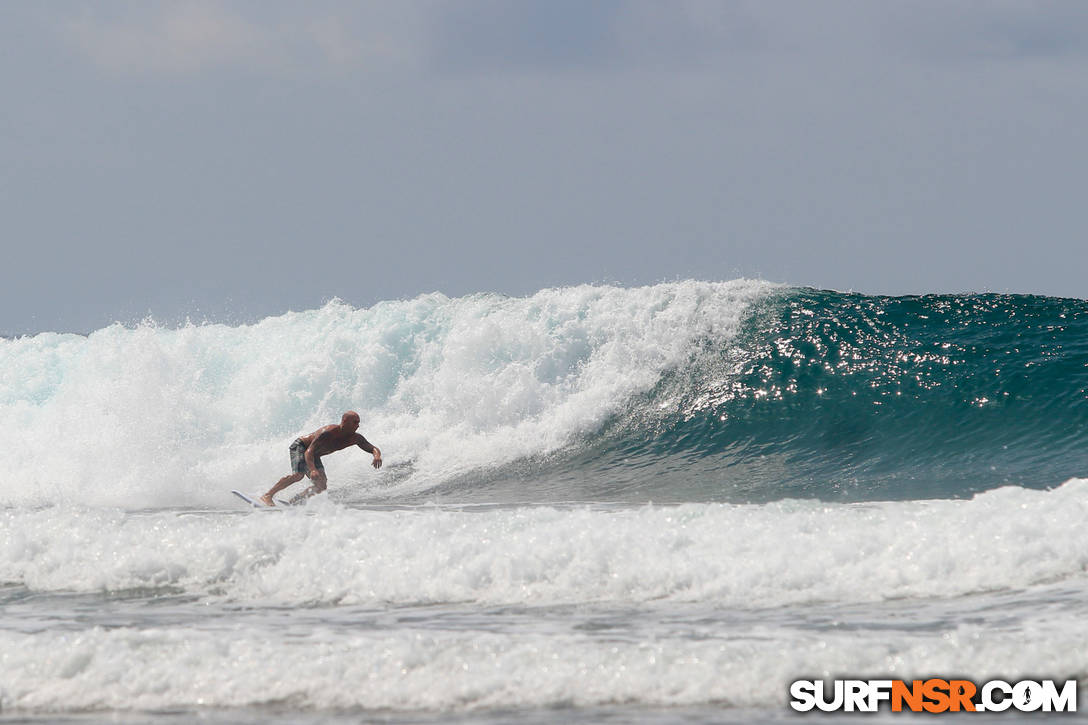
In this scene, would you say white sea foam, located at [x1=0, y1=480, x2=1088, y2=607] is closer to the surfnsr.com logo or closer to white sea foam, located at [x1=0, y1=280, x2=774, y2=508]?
the surfnsr.com logo

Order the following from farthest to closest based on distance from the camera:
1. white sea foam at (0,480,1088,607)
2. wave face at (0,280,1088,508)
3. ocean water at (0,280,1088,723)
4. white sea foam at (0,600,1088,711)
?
wave face at (0,280,1088,508) → white sea foam at (0,480,1088,607) → ocean water at (0,280,1088,723) → white sea foam at (0,600,1088,711)

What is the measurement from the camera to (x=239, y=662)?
591cm

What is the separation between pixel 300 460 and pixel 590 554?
235 inches

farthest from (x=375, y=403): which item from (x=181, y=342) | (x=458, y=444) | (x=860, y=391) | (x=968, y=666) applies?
(x=968, y=666)

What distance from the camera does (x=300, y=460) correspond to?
12789 millimetres

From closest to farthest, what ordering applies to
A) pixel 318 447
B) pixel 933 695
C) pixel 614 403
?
pixel 933 695, pixel 318 447, pixel 614 403

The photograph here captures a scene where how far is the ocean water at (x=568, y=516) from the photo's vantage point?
5.61 metres

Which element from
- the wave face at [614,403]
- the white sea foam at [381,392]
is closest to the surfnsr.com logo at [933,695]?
the wave face at [614,403]

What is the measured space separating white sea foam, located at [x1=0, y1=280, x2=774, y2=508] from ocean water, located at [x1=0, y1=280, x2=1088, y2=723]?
0.07 m

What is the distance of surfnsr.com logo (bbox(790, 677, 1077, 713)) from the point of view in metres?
5.01

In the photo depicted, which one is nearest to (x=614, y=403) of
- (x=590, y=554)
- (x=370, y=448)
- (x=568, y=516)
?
(x=370, y=448)

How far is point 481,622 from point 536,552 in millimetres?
1217

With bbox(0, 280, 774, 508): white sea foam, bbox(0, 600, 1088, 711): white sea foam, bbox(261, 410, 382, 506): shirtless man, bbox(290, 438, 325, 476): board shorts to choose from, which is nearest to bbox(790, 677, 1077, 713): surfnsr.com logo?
bbox(0, 600, 1088, 711): white sea foam

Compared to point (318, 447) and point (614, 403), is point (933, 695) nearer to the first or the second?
point (318, 447)
